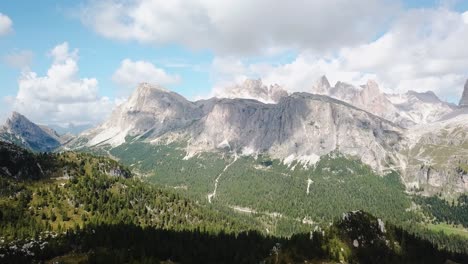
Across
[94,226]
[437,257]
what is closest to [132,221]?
[94,226]

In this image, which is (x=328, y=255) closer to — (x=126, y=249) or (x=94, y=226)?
(x=126, y=249)

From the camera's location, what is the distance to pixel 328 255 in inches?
5989

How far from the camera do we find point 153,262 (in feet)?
439

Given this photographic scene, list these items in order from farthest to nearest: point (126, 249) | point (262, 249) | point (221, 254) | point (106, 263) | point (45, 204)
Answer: point (45, 204)
point (262, 249)
point (221, 254)
point (126, 249)
point (106, 263)

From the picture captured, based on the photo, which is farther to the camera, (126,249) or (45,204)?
(45,204)

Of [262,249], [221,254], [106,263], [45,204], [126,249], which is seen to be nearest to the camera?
[106,263]

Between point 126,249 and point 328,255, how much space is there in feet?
241

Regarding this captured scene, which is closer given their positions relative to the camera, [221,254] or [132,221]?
[221,254]

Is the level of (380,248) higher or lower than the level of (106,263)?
higher

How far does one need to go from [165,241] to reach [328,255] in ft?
206

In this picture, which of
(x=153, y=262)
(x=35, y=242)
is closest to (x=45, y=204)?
(x=35, y=242)

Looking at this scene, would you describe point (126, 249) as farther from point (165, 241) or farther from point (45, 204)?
point (45, 204)

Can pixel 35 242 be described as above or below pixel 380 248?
below

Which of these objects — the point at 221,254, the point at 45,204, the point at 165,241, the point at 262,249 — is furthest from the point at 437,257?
the point at 45,204
